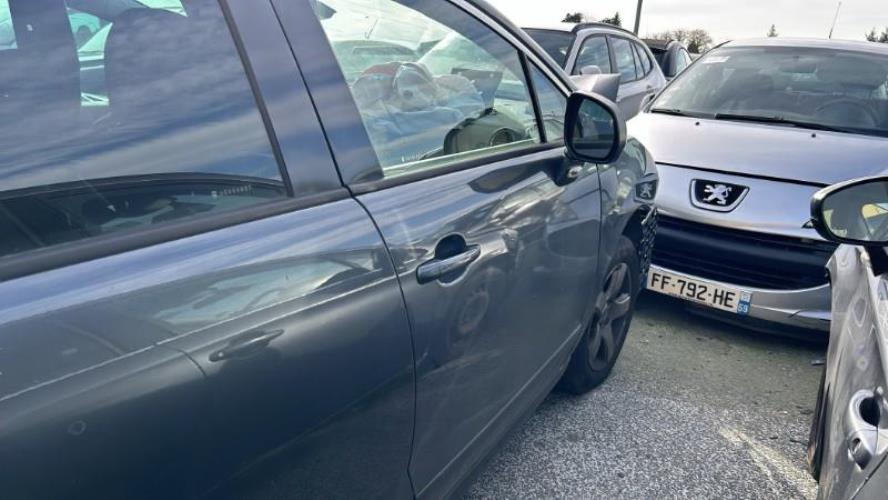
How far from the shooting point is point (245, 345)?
3.25 ft

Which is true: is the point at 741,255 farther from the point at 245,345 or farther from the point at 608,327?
the point at 245,345

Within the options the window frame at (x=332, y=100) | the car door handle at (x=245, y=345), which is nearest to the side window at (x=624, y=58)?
the window frame at (x=332, y=100)

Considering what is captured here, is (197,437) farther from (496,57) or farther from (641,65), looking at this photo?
(641,65)

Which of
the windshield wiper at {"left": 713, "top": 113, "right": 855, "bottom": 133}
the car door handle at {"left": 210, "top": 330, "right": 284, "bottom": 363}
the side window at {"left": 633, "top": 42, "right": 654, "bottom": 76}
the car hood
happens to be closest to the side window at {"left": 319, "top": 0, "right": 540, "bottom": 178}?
the car door handle at {"left": 210, "top": 330, "right": 284, "bottom": 363}

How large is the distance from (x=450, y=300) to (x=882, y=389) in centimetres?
96

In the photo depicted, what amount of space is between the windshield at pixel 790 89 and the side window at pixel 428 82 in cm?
274

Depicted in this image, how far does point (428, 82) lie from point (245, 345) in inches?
41.6

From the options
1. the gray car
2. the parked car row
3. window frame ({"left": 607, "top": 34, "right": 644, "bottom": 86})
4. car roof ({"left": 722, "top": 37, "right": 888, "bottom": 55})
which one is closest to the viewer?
the gray car

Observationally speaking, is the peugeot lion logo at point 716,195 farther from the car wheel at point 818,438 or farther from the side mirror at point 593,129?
the side mirror at point 593,129

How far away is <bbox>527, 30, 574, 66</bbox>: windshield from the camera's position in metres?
6.31

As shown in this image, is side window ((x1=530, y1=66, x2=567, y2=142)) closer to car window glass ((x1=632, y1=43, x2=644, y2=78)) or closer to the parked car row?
the parked car row

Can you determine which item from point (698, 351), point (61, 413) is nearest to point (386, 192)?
point (61, 413)

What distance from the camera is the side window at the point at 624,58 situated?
7.34 meters

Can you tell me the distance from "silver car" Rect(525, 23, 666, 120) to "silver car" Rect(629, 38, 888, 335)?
1472mm
